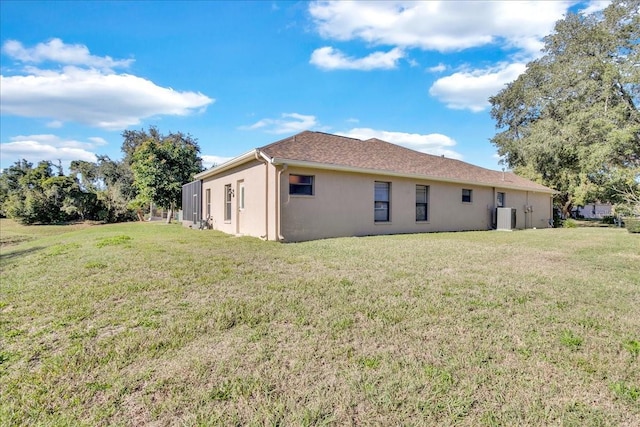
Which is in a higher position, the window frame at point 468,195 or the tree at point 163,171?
the tree at point 163,171

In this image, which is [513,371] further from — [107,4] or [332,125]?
[332,125]

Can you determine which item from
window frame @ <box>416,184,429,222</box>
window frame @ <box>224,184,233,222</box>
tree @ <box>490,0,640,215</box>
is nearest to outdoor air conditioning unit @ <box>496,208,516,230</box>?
window frame @ <box>416,184,429,222</box>

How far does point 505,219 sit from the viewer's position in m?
16.0

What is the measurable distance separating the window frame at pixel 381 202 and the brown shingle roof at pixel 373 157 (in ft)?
2.10

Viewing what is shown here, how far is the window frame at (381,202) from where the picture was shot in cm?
1227

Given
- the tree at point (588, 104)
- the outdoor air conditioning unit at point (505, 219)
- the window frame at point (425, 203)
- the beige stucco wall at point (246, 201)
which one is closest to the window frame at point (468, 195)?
the outdoor air conditioning unit at point (505, 219)

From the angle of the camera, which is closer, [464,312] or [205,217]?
[464,312]

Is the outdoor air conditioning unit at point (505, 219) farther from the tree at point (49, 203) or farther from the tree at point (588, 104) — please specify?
the tree at point (49, 203)

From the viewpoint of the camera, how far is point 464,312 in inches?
149

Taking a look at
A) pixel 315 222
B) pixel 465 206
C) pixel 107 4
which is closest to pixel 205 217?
pixel 315 222

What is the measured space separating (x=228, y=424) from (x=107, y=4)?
A: 11066 millimetres

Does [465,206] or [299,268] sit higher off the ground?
[465,206]

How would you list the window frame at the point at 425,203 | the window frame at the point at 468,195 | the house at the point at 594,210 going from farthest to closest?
the house at the point at 594,210
the window frame at the point at 468,195
the window frame at the point at 425,203

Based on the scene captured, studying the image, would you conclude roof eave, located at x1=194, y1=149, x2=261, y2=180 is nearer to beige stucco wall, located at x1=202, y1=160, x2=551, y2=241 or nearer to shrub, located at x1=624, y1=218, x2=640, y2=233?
beige stucco wall, located at x1=202, y1=160, x2=551, y2=241
